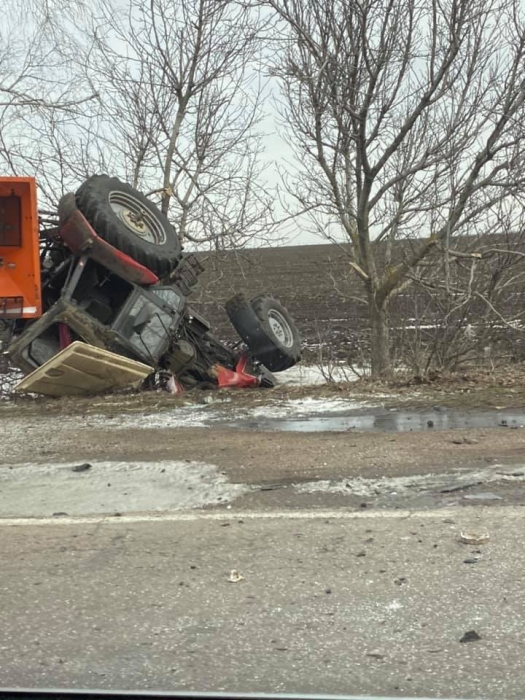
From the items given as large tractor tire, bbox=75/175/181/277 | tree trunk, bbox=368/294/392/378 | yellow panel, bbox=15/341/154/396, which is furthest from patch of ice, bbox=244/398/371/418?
tree trunk, bbox=368/294/392/378

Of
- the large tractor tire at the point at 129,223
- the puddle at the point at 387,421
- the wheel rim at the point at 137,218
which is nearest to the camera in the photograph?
the puddle at the point at 387,421

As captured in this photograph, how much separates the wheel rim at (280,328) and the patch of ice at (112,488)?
5.27 meters

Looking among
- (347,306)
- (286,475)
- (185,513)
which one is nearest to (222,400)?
(286,475)

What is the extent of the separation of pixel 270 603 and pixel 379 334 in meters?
9.54

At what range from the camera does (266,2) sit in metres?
10.0

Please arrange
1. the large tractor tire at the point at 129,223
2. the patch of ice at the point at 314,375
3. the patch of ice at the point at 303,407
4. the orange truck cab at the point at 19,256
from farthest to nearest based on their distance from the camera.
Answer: the patch of ice at the point at 314,375 < the large tractor tire at the point at 129,223 < the orange truck cab at the point at 19,256 < the patch of ice at the point at 303,407

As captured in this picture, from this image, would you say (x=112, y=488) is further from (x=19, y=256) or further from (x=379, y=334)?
(x=379, y=334)

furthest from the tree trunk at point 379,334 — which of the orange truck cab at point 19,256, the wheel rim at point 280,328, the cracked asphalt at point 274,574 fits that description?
the cracked asphalt at point 274,574

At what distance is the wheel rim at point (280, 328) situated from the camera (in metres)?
10.4

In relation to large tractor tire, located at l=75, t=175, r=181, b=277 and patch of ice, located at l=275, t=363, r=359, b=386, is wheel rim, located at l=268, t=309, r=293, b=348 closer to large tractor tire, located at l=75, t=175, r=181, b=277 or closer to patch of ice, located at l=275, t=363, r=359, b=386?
patch of ice, located at l=275, t=363, r=359, b=386

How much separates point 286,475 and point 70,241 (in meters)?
4.92

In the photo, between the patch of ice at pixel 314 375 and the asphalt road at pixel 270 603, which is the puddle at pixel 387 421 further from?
the patch of ice at pixel 314 375

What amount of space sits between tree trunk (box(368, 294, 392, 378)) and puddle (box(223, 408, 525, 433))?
4.94 m

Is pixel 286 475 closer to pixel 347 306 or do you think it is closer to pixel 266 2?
pixel 266 2
